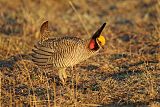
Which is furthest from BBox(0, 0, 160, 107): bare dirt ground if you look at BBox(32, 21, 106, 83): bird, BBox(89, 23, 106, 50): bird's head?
BBox(89, 23, 106, 50): bird's head

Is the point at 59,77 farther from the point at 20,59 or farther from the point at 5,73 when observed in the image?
the point at 20,59

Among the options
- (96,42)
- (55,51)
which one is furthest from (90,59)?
(55,51)

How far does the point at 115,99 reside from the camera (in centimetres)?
601

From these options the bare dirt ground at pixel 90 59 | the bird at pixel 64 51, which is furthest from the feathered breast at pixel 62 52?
the bare dirt ground at pixel 90 59

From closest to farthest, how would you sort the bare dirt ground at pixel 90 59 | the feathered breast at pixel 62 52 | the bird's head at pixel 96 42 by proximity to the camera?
the bare dirt ground at pixel 90 59 → the feathered breast at pixel 62 52 → the bird's head at pixel 96 42

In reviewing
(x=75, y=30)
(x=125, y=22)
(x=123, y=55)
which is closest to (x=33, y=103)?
(x=123, y=55)

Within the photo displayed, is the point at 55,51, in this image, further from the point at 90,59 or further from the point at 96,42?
the point at 90,59

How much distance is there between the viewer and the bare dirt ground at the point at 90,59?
5992mm

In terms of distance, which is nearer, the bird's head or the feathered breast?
the feathered breast

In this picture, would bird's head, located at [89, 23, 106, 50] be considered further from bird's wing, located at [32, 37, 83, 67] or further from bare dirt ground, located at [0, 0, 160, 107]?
bare dirt ground, located at [0, 0, 160, 107]

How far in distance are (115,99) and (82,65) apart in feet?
5.78

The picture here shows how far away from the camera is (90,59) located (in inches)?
317

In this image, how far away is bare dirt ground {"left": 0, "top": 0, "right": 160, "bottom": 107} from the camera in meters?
5.99

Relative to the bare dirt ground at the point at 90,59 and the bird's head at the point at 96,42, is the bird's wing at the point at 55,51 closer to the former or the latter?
the bird's head at the point at 96,42
